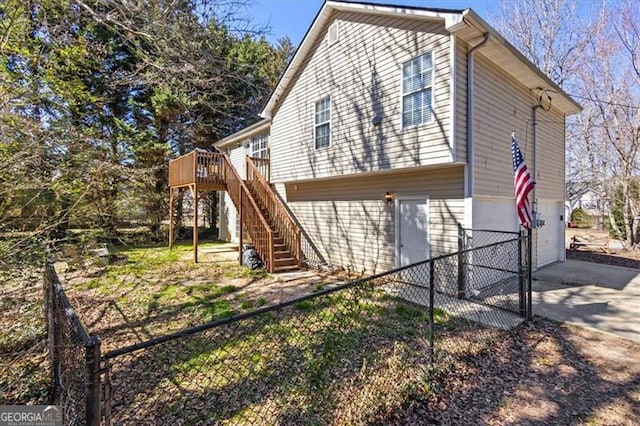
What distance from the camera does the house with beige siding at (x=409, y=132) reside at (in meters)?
6.43

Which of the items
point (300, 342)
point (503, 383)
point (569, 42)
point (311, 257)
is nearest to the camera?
point (503, 383)

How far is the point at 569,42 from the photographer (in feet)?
49.6

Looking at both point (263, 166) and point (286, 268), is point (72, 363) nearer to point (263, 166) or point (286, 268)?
point (286, 268)

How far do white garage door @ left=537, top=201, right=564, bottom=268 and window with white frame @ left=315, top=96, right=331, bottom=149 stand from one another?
6591 millimetres

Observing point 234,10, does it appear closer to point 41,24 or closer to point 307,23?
point 41,24

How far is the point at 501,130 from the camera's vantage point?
7.41 metres

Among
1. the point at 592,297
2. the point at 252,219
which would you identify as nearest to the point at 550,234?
the point at 592,297

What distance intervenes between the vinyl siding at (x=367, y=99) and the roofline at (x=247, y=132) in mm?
2223

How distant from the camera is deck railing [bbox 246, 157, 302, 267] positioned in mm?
9695

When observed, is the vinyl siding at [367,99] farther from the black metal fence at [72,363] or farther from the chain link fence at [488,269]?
the black metal fence at [72,363]

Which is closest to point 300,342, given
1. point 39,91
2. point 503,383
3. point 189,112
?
point 503,383

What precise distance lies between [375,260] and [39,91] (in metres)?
7.50

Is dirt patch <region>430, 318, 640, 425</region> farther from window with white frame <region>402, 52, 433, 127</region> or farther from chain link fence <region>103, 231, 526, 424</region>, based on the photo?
window with white frame <region>402, 52, 433, 127</region>

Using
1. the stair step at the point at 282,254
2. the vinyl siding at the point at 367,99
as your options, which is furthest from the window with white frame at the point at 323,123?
the stair step at the point at 282,254
